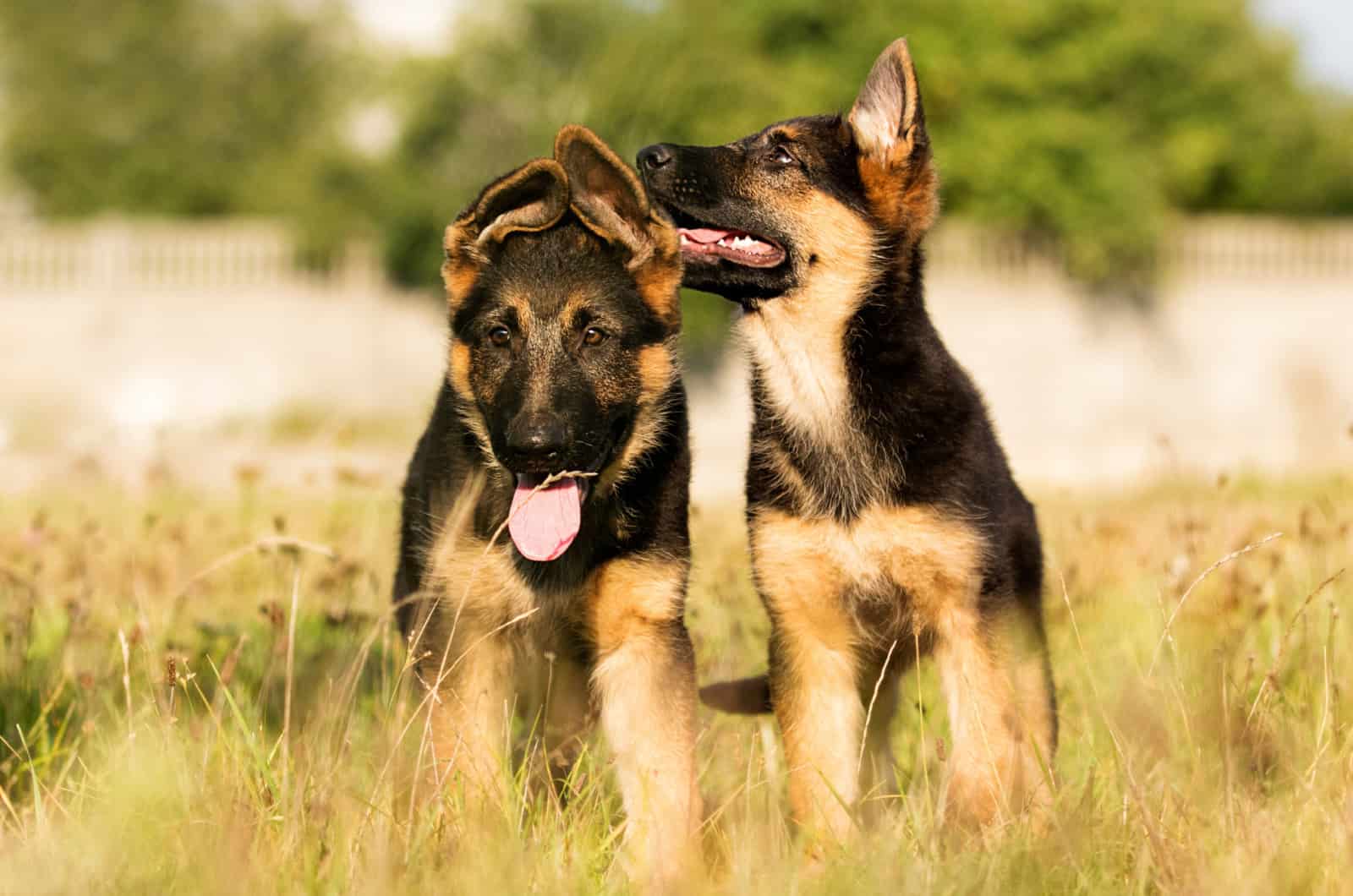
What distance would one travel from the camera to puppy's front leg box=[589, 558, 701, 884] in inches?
146

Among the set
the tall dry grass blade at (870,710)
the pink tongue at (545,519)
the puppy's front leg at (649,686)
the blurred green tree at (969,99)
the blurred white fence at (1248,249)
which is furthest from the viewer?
the blurred white fence at (1248,249)

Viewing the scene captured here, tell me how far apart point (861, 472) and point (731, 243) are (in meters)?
0.93

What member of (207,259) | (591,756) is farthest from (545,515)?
(207,259)

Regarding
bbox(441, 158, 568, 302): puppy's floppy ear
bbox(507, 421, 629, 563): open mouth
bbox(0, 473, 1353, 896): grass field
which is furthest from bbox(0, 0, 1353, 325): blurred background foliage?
bbox(507, 421, 629, 563): open mouth

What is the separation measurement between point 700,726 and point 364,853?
144cm

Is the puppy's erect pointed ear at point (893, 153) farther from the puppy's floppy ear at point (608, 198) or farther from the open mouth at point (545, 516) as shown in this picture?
the open mouth at point (545, 516)

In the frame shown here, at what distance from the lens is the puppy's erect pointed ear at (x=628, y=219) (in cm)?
416

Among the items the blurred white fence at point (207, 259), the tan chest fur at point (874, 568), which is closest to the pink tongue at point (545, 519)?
the tan chest fur at point (874, 568)

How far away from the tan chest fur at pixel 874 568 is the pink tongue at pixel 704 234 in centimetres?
103

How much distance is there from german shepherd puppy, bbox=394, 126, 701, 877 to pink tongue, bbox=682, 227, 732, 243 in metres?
0.36

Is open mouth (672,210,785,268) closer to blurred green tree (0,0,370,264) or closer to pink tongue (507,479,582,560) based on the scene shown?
pink tongue (507,479,582,560)

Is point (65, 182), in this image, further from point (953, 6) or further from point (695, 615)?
point (695, 615)

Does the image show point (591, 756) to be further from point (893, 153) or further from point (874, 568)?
point (893, 153)

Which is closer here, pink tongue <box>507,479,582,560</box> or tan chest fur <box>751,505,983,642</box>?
pink tongue <box>507,479,582,560</box>
